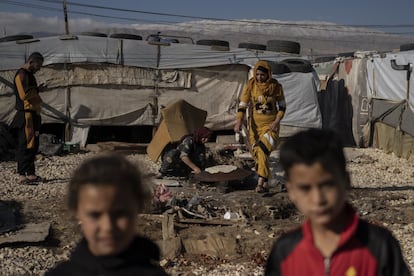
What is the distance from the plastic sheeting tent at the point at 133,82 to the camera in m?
13.0

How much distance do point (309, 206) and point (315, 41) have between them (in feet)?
338

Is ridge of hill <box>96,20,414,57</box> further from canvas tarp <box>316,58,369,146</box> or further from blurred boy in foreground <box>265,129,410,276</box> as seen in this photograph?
blurred boy in foreground <box>265,129,410,276</box>

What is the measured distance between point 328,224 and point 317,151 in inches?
9.1

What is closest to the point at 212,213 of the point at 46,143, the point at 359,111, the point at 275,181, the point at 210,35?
the point at 275,181

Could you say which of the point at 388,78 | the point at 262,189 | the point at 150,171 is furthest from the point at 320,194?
the point at 388,78

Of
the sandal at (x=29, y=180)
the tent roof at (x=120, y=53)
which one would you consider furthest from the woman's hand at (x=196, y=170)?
the tent roof at (x=120, y=53)

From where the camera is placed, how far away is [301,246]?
1814 mm

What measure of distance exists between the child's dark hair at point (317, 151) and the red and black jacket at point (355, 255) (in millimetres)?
167

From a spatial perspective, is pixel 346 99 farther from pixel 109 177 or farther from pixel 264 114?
pixel 109 177

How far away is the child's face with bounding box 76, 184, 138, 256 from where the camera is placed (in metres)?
1.66

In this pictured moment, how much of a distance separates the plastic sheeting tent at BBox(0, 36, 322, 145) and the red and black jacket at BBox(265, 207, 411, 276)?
1180cm

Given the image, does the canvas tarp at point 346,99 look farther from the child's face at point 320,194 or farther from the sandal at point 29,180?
the child's face at point 320,194

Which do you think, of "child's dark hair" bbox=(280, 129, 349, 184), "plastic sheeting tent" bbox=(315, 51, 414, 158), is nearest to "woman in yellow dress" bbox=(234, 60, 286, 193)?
"plastic sheeting tent" bbox=(315, 51, 414, 158)

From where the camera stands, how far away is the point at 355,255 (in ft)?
5.79
